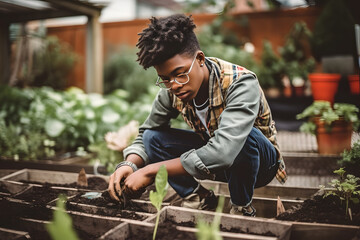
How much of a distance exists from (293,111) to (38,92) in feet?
12.4

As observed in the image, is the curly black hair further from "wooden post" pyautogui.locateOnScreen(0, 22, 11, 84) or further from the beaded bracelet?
"wooden post" pyautogui.locateOnScreen(0, 22, 11, 84)

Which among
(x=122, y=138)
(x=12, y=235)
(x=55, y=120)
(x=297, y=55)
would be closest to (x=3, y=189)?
(x=122, y=138)

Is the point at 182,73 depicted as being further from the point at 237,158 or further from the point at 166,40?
the point at 237,158

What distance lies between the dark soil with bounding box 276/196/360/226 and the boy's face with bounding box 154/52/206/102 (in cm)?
74

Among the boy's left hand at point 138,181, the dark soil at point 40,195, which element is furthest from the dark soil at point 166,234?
the dark soil at point 40,195

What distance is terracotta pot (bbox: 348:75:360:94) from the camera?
4.40 m

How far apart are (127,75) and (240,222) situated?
6.10 metres

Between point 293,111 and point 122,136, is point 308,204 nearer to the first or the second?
point 122,136

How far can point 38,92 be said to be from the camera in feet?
16.4

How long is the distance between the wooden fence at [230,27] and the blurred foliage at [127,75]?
0.51 m

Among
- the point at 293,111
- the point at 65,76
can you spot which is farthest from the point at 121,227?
the point at 65,76

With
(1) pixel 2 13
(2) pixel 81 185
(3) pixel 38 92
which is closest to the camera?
(2) pixel 81 185

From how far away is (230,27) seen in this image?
722cm

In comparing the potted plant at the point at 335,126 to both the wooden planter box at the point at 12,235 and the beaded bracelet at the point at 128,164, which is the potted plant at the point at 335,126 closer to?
the beaded bracelet at the point at 128,164
